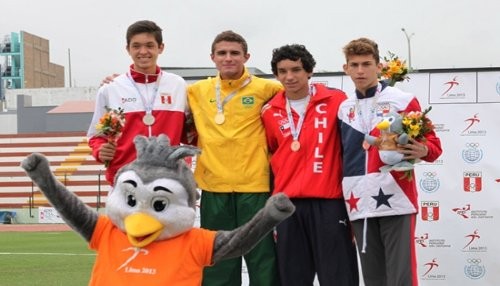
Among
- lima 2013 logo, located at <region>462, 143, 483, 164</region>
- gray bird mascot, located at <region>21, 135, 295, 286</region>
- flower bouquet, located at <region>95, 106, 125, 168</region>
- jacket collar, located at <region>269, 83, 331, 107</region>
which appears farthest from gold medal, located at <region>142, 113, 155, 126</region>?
lima 2013 logo, located at <region>462, 143, 483, 164</region>

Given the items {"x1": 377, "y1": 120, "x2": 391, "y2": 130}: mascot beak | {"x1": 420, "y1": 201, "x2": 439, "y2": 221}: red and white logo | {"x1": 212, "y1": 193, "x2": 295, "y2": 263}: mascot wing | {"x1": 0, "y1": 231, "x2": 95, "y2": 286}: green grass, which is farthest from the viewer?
{"x1": 0, "y1": 231, "x2": 95, "y2": 286}: green grass

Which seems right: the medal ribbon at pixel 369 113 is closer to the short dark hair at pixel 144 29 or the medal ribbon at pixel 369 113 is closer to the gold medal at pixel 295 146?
the gold medal at pixel 295 146

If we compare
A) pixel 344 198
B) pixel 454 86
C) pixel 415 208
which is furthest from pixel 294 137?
pixel 454 86

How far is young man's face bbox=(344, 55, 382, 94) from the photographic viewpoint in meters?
4.39

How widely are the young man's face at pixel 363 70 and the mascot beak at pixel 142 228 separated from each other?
159cm

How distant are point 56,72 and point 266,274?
73.7 m

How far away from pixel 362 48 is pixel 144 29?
138 centimetres

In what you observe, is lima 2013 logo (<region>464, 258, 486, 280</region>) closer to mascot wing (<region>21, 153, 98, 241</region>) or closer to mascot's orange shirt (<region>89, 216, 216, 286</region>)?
mascot's orange shirt (<region>89, 216, 216, 286</region>)

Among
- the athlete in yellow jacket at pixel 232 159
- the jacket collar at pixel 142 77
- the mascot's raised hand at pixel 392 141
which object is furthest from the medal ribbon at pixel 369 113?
the jacket collar at pixel 142 77

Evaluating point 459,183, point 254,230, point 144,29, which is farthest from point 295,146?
point 459,183

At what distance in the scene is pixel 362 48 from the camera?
4391mm

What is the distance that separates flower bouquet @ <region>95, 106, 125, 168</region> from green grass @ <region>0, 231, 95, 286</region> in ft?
15.3

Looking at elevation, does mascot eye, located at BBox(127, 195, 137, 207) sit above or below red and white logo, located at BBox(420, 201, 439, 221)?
above

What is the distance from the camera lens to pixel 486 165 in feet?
21.0
